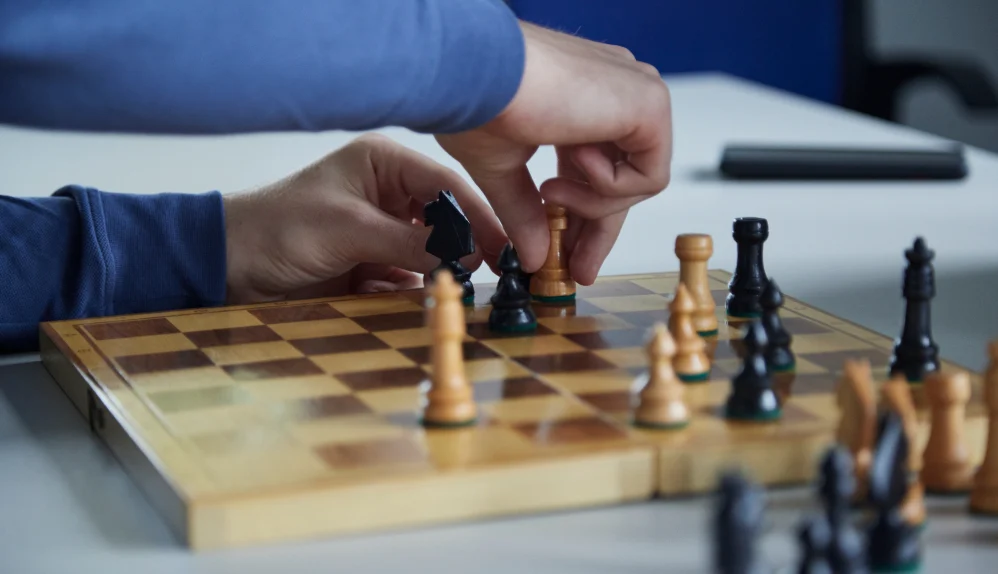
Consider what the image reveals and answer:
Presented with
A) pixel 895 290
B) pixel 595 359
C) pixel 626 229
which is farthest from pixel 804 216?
pixel 595 359

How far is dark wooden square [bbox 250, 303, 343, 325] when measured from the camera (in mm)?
1338

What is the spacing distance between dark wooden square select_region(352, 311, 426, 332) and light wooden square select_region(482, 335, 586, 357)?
103 mm

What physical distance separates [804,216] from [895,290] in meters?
0.41

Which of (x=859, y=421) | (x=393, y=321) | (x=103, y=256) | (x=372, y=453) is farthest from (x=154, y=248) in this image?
(x=859, y=421)

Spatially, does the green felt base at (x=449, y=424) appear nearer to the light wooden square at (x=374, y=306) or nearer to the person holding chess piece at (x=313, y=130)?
the person holding chess piece at (x=313, y=130)

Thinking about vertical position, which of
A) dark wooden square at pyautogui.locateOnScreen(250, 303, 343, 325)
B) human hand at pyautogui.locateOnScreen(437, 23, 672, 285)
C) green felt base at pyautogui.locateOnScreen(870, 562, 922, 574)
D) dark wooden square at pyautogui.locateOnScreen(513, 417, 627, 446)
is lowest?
green felt base at pyautogui.locateOnScreen(870, 562, 922, 574)

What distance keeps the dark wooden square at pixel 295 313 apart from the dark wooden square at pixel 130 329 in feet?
0.29

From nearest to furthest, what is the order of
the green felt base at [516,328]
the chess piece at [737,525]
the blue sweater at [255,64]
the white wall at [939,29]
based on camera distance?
the chess piece at [737,525], the blue sweater at [255,64], the green felt base at [516,328], the white wall at [939,29]

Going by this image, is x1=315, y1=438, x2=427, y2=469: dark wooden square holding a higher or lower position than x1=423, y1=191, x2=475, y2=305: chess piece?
lower

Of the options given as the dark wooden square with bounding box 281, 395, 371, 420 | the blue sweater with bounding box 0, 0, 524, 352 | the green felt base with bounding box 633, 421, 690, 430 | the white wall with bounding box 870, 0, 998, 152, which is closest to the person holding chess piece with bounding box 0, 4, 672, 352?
the blue sweater with bounding box 0, 0, 524, 352

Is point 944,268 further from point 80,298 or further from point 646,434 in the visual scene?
point 80,298

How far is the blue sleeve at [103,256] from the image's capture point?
1.44 meters

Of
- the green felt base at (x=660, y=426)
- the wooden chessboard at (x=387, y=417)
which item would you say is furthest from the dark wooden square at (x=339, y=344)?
the green felt base at (x=660, y=426)

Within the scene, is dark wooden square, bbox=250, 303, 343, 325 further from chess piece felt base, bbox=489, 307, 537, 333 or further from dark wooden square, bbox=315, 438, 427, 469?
dark wooden square, bbox=315, 438, 427, 469
